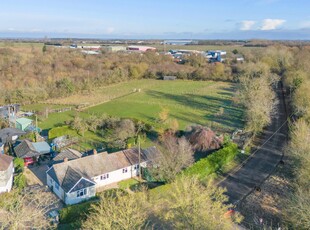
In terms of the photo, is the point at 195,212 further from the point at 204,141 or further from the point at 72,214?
the point at 204,141

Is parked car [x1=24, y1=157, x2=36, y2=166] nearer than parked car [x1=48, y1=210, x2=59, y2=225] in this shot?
No

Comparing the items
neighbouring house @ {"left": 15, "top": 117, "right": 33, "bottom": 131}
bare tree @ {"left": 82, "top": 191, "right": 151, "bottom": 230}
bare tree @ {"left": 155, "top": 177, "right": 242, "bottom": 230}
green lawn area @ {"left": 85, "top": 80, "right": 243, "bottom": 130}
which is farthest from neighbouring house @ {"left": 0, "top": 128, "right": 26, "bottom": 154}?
bare tree @ {"left": 155, "top": 177, "right": 242, "bottom": 230}

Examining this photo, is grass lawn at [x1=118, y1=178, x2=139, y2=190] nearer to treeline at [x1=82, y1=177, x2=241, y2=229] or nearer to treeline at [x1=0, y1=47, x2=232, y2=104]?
treeline at [x1=82, y1=177, x2=241, y2=229]

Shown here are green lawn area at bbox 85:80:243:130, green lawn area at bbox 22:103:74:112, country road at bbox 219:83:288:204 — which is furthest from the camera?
green lawn area at bbox 22:103:74:112

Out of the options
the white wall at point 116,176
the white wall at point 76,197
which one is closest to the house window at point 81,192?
the white wall at point 76,197

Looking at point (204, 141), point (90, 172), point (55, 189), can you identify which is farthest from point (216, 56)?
point (55, 189)

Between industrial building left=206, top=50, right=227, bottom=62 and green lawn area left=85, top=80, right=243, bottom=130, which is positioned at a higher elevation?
industrial building left=206, top=50, right=227, bottom=62

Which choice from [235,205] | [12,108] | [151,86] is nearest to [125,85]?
[151,86]

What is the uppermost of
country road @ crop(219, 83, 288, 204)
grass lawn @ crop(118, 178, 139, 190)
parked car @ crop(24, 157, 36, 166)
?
country road @ crop(219, 83, 288, 204)
